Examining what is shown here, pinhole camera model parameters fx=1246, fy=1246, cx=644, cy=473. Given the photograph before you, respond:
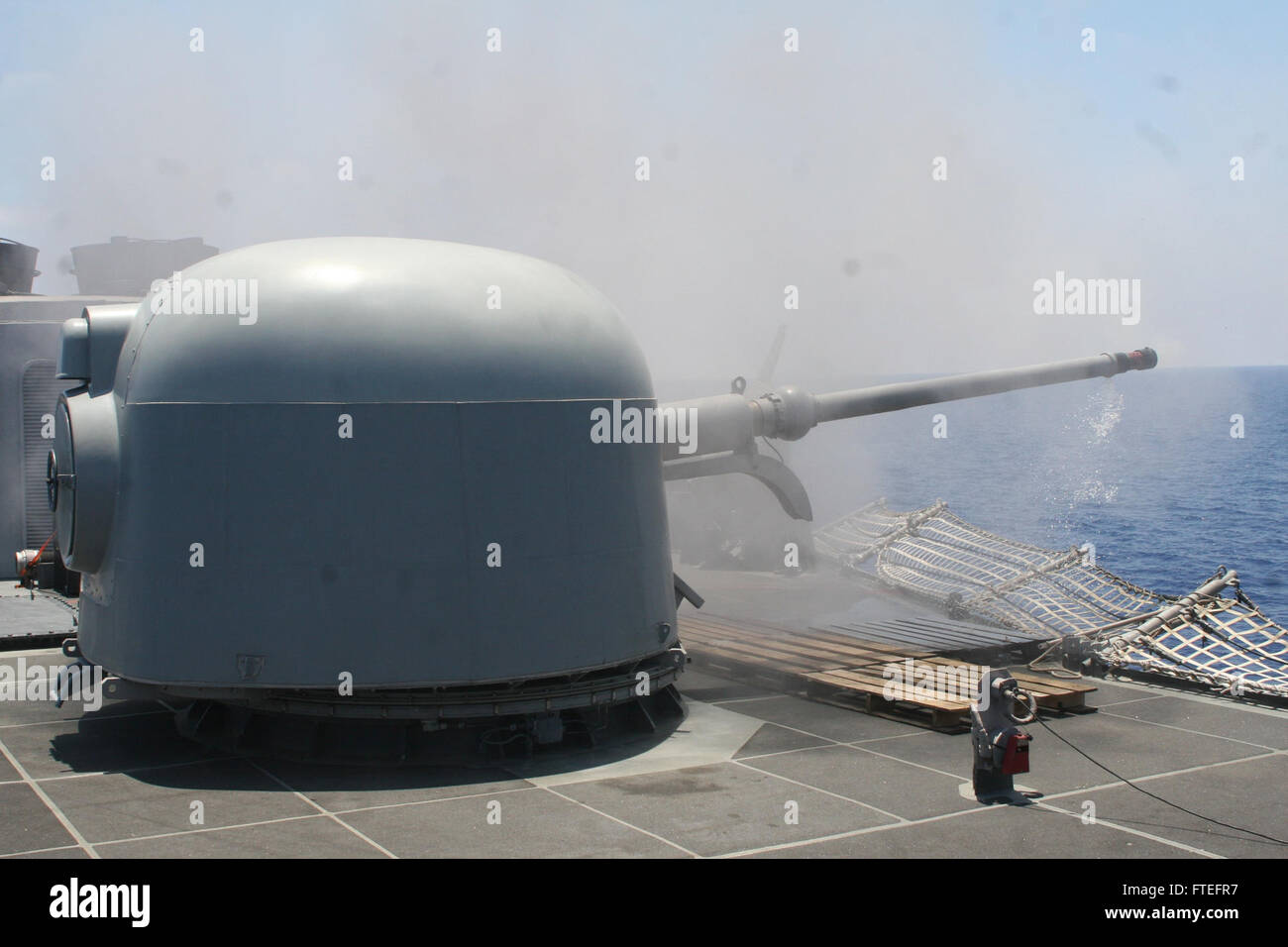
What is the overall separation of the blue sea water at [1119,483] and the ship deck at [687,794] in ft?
106

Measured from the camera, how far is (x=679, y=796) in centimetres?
1079

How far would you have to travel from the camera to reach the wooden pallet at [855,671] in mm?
13727

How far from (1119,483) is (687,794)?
285 ft

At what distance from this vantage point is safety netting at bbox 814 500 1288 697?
17281mm

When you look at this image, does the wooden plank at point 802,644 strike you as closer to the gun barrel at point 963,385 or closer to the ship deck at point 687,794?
the ship deck at point 687,794

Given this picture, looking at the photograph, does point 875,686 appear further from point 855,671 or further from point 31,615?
point 31,615

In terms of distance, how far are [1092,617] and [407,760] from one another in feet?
44.2

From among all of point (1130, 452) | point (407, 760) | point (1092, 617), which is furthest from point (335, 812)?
point (1130, 452)

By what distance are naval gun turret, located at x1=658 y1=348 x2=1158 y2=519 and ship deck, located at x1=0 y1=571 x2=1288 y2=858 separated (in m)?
3.36

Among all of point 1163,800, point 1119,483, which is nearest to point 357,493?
point 1163,800

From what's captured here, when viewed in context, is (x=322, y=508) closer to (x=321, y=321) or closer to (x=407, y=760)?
(x=321, y=321)

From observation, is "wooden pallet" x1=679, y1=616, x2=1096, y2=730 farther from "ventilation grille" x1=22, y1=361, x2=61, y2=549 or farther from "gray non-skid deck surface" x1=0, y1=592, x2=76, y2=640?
"ventilation grille" x1=22, y1=361, x2=61, y2=549

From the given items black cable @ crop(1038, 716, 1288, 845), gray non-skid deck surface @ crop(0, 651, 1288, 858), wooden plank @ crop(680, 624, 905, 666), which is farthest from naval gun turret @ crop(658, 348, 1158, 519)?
black cable @ crop(1038, 716, 1288, 845)

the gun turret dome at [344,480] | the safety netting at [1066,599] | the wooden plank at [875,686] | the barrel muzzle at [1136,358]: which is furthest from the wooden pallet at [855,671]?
the barrel muzzle at [1136,358]
